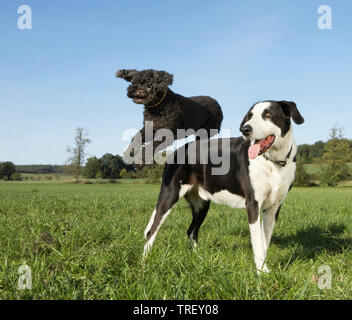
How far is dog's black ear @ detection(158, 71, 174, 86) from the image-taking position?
3.08 meters

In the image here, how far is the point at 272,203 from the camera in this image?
3.71m

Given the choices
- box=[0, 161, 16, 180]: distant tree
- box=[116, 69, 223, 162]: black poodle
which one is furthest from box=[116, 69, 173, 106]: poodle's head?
box=[0, 161, 16, 180]: distant tree

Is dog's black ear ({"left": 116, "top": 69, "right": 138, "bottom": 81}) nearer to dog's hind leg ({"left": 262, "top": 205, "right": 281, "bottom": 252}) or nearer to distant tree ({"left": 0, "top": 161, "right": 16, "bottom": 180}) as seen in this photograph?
dog's hind leg ({"left": 262, "top": 205, "right": 281, "bottom": 252})

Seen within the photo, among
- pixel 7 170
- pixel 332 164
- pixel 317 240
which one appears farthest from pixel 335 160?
pixel 7 170

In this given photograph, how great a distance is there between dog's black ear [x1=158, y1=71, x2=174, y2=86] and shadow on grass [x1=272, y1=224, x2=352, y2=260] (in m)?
3.08

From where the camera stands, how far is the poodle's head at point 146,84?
3.02 metres

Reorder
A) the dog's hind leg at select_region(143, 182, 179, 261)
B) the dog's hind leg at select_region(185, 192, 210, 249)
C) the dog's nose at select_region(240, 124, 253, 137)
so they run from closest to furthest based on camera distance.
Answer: the dog's nose at select_region(240, 124, 253, 137), the dog's hind leg at select_region(143, 182, 179, 261), the dog's hind leg at select_region(185, 192, 210, 249)

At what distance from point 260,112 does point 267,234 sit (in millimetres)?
1536

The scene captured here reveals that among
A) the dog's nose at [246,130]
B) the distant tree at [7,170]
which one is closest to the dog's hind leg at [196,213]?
the dog's nose at [246,130]

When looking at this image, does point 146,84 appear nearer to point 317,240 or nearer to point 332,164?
point 317,240

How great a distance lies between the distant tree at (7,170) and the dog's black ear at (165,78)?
5954cm

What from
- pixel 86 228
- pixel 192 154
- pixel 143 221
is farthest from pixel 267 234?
pixel 143 221

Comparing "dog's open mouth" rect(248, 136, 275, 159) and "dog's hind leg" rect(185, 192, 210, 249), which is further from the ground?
"dog's open mouth" rect(248, 136, 275, 159)
